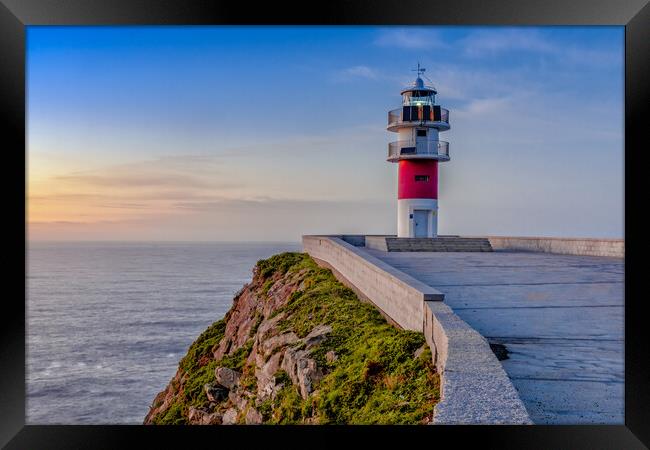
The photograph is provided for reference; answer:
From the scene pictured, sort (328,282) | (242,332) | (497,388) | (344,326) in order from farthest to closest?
1. (242,332)
2. (328,282)
3. (344,326)
4. (497,388)

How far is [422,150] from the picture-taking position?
26.3m

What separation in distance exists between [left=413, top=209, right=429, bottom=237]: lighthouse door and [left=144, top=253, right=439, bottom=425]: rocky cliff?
6206 mm

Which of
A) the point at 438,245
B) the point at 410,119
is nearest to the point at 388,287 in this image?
the point at 438,245

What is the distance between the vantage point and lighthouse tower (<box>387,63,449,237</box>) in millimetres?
26344

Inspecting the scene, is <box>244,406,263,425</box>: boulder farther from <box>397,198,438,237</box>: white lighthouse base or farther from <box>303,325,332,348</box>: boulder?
<box>397,198,438,237</box>: white lighthouse base

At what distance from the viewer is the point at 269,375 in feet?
39.9

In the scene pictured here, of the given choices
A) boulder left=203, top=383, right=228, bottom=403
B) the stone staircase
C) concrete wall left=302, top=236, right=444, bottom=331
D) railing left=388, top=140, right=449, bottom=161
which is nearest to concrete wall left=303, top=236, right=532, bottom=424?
concrete wall left=302, top=236, right=444, bottom=331

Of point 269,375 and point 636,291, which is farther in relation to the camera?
point 269,375

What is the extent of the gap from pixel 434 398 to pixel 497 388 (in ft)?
3.17

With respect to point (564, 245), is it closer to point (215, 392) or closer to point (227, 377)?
point (227, 377)

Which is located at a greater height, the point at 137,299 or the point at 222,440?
the point at 222,440

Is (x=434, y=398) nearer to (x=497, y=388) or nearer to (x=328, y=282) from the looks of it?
(x=497, y=388)

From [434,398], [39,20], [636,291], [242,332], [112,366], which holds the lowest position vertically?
[112,366]

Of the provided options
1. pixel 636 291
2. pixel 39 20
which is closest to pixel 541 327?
pixel 636 291
